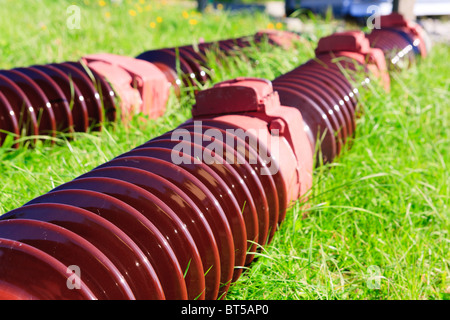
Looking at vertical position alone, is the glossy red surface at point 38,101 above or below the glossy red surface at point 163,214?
→ above

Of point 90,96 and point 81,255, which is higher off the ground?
point 90,96

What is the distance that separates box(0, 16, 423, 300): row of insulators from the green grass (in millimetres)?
156

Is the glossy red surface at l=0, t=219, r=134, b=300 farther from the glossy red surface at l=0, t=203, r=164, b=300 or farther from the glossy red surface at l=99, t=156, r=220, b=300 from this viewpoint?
the glossy red surface at l=99, t=156, r=220, b=300

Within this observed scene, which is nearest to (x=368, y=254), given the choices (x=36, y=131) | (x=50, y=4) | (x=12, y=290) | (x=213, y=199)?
(x=213, y=199)

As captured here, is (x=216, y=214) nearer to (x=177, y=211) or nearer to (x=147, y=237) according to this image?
(x=177, y=211)

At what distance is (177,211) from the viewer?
1.46 m

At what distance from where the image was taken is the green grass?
1.93 meters

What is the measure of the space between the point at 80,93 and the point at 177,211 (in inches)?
70.4

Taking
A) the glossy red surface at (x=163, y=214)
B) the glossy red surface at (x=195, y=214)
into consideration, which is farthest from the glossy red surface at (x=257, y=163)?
the glossy red surface at (x=163, y=214)

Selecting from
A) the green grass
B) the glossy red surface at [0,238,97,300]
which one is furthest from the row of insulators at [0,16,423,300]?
the green grass

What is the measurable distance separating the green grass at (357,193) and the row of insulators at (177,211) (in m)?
0.16

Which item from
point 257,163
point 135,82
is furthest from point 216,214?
point 135,82

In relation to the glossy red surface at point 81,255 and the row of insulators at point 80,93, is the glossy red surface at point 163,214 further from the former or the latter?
the row of insulators at point 80,93

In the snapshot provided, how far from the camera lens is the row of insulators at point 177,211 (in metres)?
1.18
